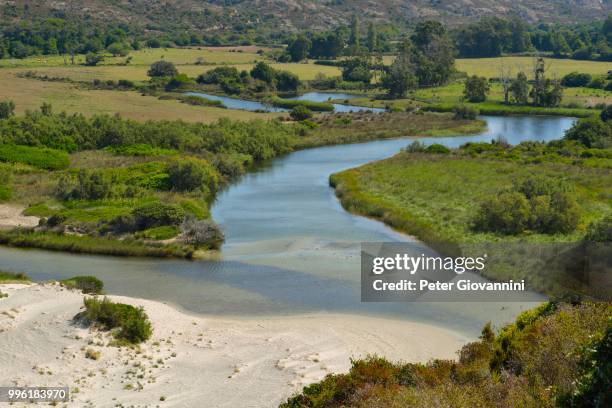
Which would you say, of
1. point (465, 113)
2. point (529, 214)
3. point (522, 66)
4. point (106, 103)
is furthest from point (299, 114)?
point (522, 66)

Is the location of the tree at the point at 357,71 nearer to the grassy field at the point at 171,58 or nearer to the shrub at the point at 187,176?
the grassy field at the point at 171,58

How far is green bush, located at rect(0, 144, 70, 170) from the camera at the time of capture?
54125 mm

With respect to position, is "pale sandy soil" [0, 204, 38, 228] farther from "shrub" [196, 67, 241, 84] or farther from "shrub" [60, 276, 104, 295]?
"shrub" [196, 67, 241, 84]

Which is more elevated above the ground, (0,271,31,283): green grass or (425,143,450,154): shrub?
(425,143,450,154): shrub

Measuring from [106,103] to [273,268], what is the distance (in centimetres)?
5335

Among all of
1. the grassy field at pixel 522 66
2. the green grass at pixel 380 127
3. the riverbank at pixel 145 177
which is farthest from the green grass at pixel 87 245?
the grassy field at pixel 522 66

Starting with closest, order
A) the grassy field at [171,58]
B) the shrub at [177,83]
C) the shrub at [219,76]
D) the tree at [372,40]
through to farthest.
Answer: the shrub at [177,83], the shrub at [219,76], the grassy field at [171,58], the tree at [372,40]

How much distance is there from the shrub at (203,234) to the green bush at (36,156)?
19331mm

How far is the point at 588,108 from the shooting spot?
85.9 m

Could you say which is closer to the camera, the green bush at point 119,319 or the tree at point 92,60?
the green bush at point 119,319

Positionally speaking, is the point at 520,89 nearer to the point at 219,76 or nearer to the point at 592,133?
the point at 592,133

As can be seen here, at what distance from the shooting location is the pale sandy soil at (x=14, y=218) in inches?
1613

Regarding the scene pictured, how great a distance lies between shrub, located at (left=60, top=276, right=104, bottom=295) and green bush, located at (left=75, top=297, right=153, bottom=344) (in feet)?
13.5

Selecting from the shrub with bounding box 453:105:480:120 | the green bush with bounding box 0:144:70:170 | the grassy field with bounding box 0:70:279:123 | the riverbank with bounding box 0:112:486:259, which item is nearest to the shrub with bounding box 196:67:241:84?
the grassy field with bounding box 0:70:279:123
